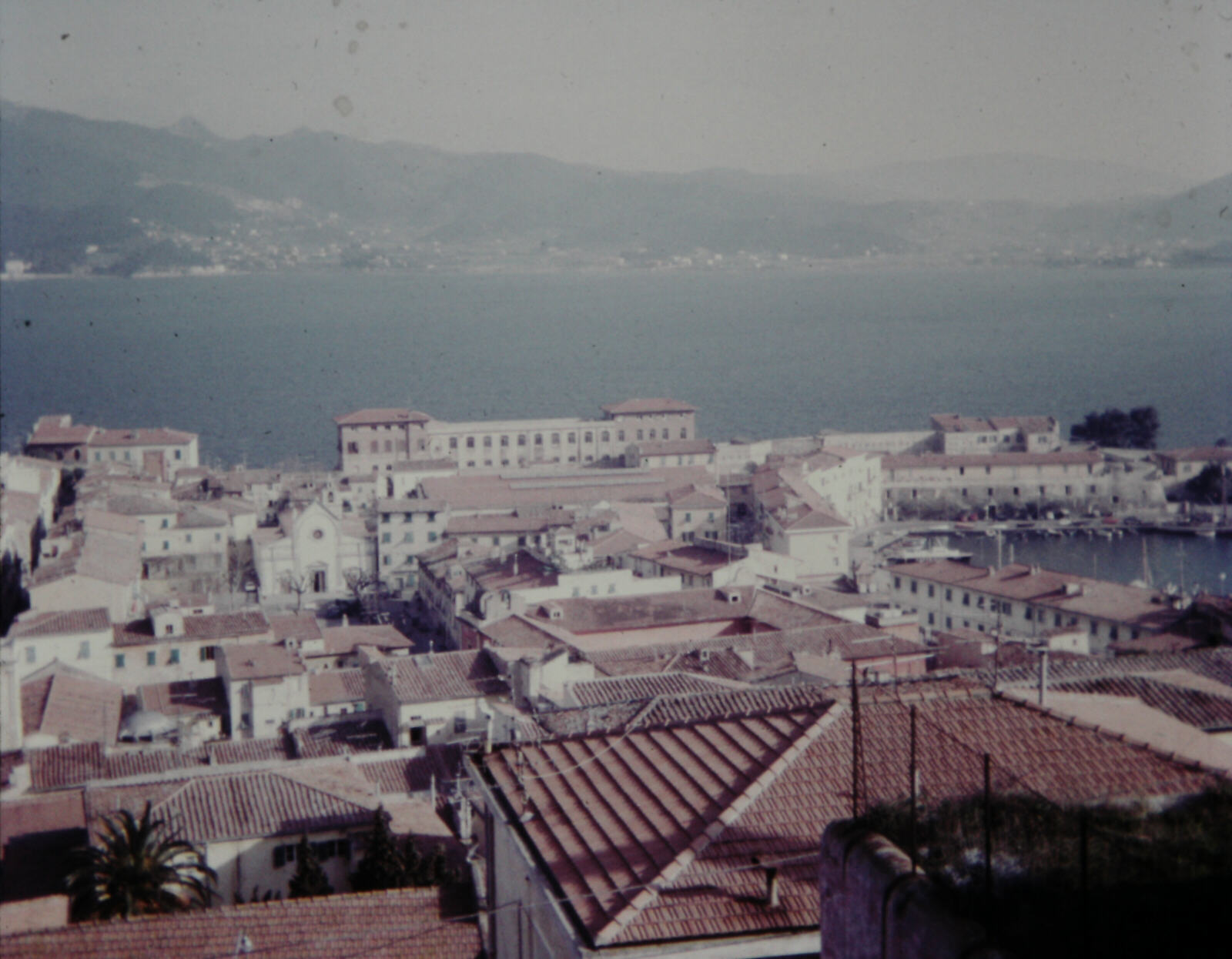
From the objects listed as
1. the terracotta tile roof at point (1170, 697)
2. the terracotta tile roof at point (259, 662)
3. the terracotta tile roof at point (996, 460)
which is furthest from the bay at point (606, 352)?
the terracotta tile roof at point (1170, 697)

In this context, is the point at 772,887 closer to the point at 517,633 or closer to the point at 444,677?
the point at 444,677

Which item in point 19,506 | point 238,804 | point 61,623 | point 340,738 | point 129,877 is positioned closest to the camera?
point 129,877

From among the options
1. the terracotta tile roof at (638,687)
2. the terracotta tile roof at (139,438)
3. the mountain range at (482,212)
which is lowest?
the terracotta tile roof at (638,687)

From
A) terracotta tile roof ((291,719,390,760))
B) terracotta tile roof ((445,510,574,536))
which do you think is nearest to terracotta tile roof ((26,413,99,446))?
terracotta tile roof ((445,510,574,536))

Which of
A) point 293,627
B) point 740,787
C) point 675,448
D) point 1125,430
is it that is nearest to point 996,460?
point 675,448

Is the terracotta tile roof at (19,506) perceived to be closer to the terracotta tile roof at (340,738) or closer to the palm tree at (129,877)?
the terracotta tile roof at (340,738)

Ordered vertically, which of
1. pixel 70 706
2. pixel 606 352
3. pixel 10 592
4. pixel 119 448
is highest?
pixel 606 352
